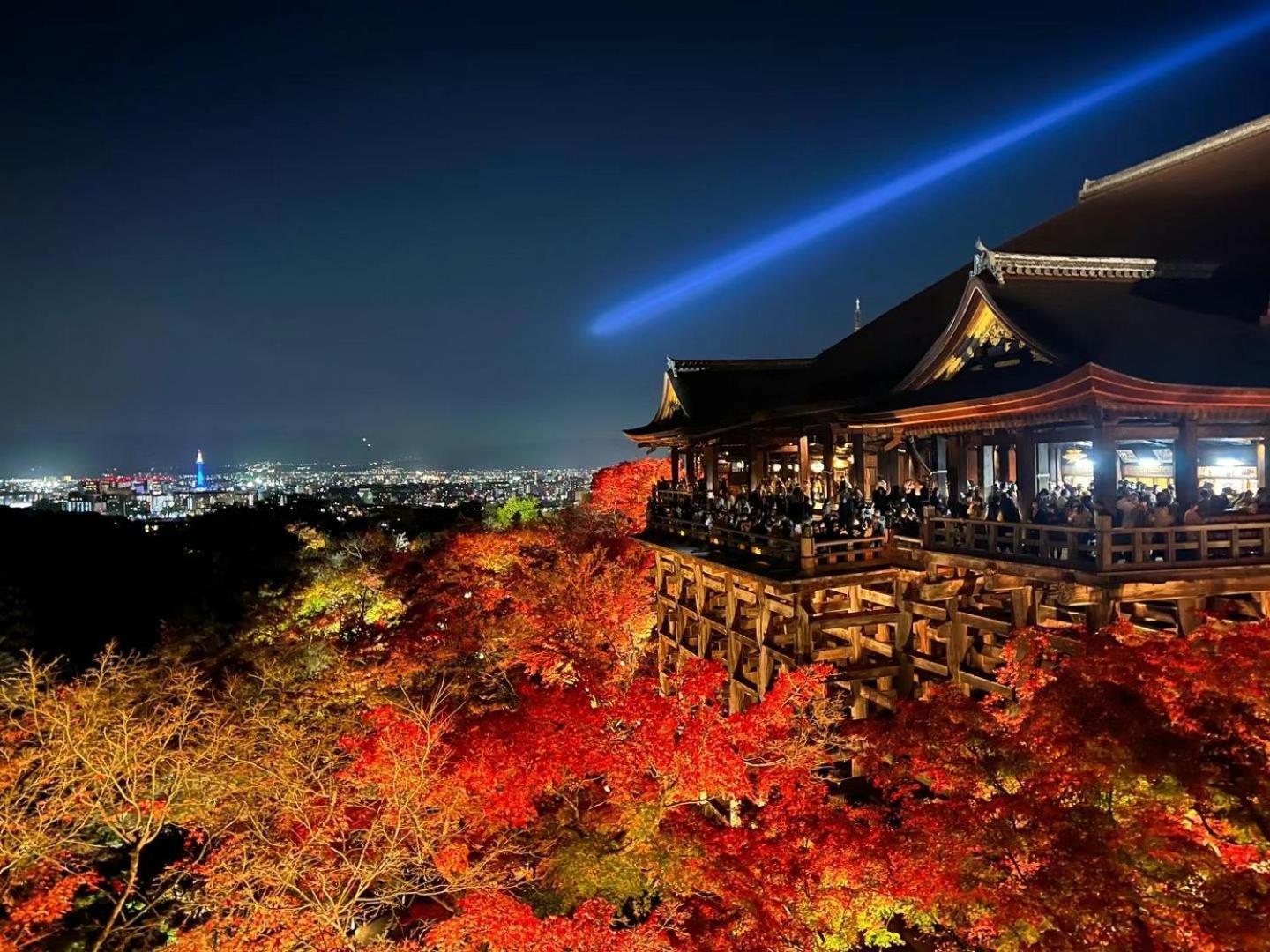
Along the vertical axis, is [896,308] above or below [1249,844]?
above

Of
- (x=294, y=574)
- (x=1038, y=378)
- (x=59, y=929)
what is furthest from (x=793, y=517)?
(x=294, y=574)

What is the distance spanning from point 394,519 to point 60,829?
5007 centimetres

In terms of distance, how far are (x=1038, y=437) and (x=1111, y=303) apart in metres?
3.91

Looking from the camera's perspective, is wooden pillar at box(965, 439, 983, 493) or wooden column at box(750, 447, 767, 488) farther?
wooden column at box(750, 447, 767, 488)

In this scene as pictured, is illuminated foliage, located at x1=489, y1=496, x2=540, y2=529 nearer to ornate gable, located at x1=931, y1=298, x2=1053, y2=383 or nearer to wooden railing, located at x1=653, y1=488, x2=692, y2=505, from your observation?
wooden railing, located at x1=653, y1=488, x2=692, y2=505

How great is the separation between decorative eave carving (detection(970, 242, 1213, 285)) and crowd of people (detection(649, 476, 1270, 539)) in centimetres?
424

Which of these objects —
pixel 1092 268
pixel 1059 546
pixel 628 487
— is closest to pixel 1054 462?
pixel 1092 268

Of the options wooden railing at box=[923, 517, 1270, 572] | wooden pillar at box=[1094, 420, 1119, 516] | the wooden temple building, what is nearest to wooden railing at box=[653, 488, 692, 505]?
the wooden temple building

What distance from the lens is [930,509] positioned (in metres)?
14.9

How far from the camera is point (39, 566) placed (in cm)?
4097

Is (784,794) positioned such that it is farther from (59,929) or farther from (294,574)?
(294,574)

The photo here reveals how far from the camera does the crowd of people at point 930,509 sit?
41.2 ft

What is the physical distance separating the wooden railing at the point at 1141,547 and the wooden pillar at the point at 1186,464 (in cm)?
92

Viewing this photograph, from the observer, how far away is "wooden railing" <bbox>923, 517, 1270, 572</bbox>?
11.4m
